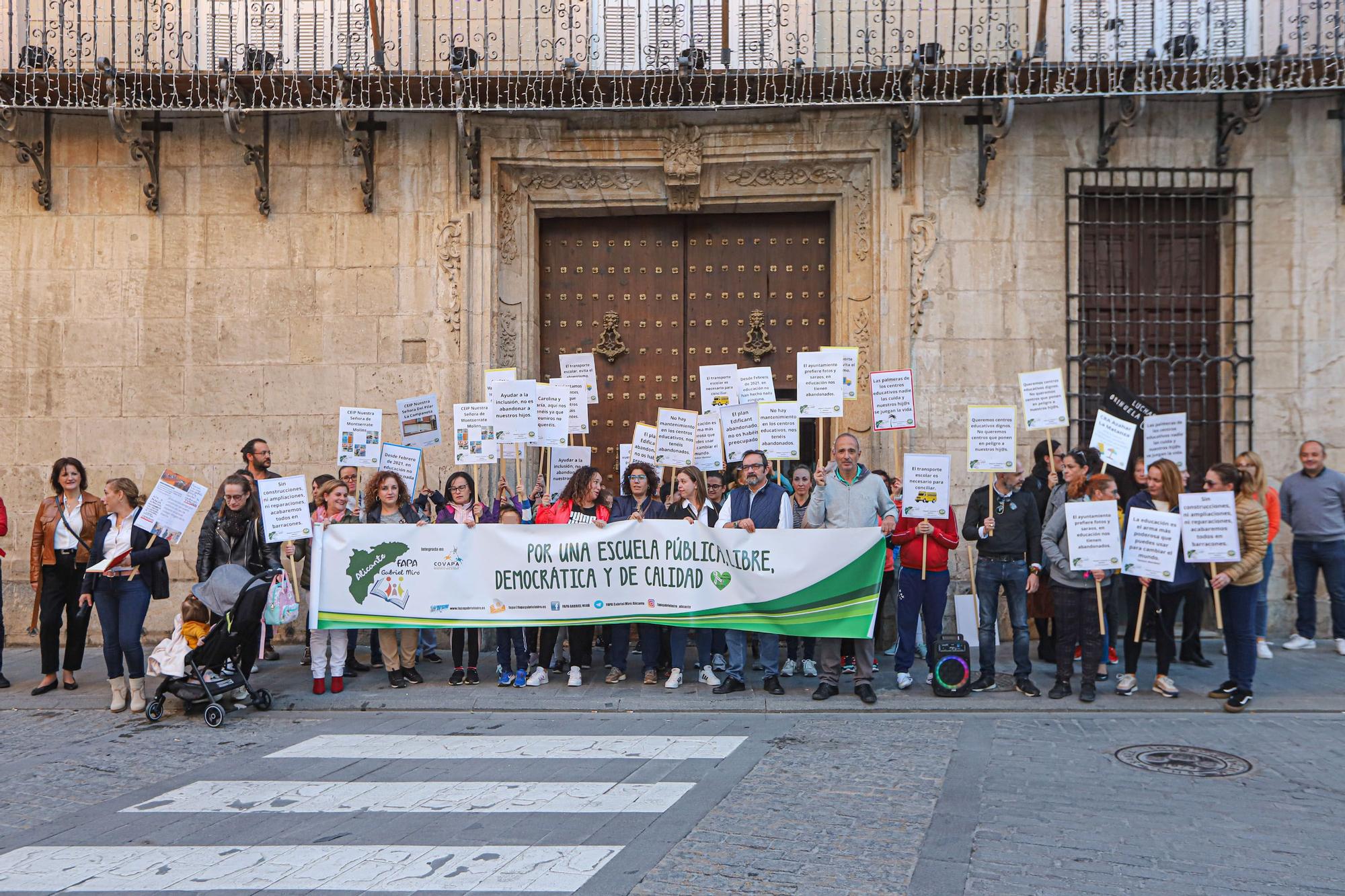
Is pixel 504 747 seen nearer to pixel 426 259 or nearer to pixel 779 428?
pixel 779 428

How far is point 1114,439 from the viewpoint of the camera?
986cm

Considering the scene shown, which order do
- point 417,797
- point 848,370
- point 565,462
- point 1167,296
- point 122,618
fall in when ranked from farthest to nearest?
point 1167,296 → point 565,462 → point 848,370 → point 122,618 → point 417,797

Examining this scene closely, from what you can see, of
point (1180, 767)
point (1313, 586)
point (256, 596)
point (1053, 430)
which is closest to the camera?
point (1180, 767)

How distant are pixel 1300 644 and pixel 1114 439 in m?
3.19

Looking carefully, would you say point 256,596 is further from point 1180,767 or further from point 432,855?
point 1180,767

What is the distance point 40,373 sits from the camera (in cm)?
1247

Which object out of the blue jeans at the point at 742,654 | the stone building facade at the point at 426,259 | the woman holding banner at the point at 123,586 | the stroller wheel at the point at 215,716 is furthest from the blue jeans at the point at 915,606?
the woman holding banner at the point at 123,586

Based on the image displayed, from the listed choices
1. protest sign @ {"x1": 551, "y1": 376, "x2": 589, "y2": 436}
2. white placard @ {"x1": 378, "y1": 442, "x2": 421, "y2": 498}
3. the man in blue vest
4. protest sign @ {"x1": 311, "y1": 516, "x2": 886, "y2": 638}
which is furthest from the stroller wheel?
protest sign @ {"x1": 551, "y1": 376, "x2": 589, "y2": 436}

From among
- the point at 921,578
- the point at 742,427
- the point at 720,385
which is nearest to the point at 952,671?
the point at 921,578

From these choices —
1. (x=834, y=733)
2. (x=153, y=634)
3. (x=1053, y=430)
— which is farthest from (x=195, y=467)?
(x=1053, y=430)

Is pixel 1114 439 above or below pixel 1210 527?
above

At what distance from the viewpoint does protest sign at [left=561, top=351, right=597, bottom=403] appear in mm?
11383

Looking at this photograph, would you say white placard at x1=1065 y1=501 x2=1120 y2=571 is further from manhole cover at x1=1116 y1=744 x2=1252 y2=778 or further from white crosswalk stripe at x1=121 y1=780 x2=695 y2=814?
white crosswalk stripe at x1=121 y1=780 x2=695 y2=814

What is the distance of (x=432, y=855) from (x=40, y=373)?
378 inches
